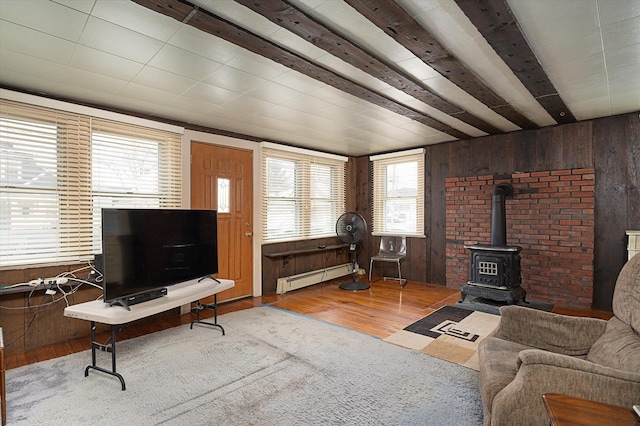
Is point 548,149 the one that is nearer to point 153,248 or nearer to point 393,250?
point 393,250

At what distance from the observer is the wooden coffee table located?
1.02 meters

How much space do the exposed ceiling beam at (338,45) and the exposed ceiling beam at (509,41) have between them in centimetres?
67

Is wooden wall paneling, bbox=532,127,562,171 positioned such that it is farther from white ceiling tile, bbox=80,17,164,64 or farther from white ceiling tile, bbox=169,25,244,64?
white ceiling tile, bbox=80,17,164,64

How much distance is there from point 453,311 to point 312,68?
3144 mm

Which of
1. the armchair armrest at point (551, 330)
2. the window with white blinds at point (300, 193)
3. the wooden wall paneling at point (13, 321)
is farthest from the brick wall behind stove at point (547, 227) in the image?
the wooden wall paneling at point (13, 321)

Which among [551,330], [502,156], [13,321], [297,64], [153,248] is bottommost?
[13,321]

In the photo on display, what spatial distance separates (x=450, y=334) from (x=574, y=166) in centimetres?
275

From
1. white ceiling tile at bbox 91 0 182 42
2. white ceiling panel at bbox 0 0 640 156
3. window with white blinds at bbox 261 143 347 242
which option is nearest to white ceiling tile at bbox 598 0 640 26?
white ceiling panel at bbox 0 0 640 156

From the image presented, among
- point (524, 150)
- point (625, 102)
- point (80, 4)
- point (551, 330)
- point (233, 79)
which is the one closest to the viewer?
point (80, 4)

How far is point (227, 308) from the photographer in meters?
4.12

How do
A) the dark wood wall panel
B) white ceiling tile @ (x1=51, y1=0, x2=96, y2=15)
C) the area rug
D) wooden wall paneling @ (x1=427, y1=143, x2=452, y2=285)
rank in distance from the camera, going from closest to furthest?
white ceiling tile @ (x1=51, y1=0, x2=96, y2=15) < the area rug < the dark wood wall panel < wooden wall paneling @ (x1=427, y1=143, x2=452, y2=285)

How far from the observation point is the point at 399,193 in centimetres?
579

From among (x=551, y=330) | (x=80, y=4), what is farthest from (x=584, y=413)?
(x=80, y=4)

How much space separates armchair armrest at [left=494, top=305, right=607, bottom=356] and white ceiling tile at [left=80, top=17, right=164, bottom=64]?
286cm
